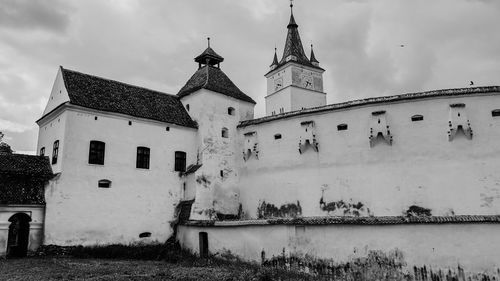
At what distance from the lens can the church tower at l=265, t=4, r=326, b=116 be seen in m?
45.8

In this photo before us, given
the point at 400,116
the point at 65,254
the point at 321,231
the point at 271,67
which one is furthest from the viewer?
the point at 271,67

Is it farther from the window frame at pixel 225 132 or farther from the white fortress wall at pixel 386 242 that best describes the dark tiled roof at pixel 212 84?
the white fortress wall at pixel 386 242

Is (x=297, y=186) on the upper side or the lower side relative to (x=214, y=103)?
lower

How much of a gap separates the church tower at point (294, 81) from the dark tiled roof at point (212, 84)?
1679cm

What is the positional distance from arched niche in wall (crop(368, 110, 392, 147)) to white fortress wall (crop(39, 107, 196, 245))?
36.0ft

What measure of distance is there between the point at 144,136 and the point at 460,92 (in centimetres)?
1712

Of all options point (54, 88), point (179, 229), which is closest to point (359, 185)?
point (179, 229)

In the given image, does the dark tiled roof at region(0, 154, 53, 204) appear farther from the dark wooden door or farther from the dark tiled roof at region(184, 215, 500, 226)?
the dark tiled roof at region(184, 215, 500, 226)

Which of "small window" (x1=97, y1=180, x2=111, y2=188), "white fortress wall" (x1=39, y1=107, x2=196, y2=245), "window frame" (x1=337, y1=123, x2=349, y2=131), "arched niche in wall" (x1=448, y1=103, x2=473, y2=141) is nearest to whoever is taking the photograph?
"arched niche in wall" (x1=448, y1=103, x2=473, y2=141)

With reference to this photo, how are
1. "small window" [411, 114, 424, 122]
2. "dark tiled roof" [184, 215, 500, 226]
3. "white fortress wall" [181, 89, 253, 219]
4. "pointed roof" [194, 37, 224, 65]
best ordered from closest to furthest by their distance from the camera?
"dark tiled roof" [184, 215, 500, 226], "small window" [411, 114, 424, 122], "white fortress wall" [181, 89, 253, 219], "pointed roof" [194, 37, 224, 65]

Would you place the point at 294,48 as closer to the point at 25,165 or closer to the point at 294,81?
the point at 294,81

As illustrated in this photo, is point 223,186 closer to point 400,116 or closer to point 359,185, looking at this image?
point 359,185

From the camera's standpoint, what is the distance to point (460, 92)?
65.2 ft

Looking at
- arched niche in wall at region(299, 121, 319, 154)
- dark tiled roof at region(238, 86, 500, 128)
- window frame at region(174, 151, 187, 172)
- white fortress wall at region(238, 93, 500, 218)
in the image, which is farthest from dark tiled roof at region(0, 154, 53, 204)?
arched niche in wall at region(299, 121, 319, 154)
